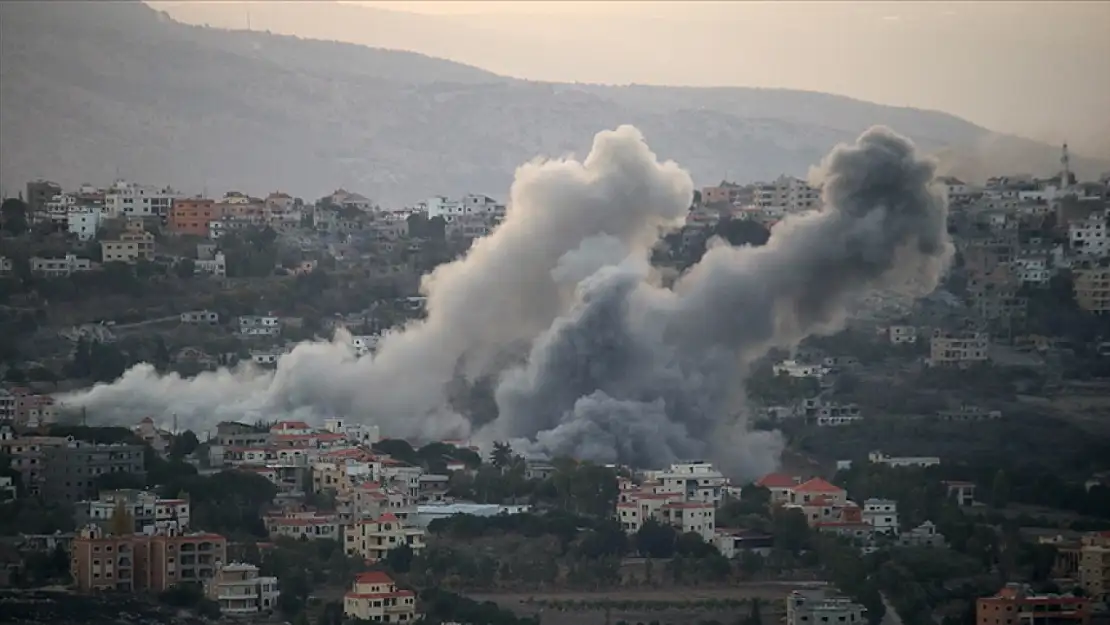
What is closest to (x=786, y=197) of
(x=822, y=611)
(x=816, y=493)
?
(x=816, y=493)

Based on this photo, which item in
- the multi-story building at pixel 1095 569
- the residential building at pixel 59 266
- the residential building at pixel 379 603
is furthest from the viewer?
the residential building at pixel 59 266

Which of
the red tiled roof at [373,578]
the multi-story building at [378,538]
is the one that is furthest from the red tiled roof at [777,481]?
the red tiled roof at [373,578]

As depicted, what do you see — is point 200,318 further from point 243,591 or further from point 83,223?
point 243,591

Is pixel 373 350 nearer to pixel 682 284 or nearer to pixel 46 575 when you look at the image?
pixel 682 284

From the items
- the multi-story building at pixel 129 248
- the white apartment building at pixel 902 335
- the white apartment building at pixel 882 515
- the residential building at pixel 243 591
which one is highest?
the multi-story building at pixel 129 248

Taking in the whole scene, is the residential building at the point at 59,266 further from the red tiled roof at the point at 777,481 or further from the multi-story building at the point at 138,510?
the red tiled roof at the point at 777,481

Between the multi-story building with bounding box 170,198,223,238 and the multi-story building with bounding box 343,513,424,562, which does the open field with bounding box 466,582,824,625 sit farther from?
the multi-story building with bounding box 170,198,223,238
